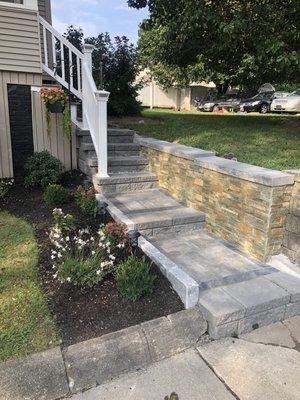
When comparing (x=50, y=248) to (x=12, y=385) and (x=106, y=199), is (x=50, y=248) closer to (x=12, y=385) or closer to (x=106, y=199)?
(x=106, y=199)

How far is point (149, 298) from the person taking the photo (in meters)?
2.81

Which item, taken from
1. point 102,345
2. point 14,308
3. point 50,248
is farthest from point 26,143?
point 102,345

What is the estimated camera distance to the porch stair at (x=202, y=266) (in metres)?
2.70

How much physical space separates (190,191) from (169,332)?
93.8 inches

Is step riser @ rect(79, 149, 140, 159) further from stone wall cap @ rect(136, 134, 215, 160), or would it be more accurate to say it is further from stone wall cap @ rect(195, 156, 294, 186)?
stone wall cap @ rect(195, 156, 294, 186)

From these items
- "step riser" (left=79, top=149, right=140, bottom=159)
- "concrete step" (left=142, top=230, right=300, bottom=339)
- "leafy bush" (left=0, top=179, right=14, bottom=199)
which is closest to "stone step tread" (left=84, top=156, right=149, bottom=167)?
"step riser" (left=79, top=149, right=140, bottom=159)

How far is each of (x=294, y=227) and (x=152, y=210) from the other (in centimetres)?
175

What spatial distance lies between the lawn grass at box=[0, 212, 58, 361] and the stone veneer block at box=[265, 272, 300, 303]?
189cm

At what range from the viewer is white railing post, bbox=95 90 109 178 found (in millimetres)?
4543

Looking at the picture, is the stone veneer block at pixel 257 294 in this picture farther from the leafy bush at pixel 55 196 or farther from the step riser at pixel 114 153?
the step riser at pixel 114 153

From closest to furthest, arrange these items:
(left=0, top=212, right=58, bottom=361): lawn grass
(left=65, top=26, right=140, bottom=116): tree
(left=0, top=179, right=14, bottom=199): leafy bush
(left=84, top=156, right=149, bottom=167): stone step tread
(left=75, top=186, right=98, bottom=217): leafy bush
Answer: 1. (left=0, top=212, right=58, bottom=361): lawn grass
2. (left=75, top=186, right=98, bottom=217): leafy bush
3. (left=0, top=179, right=14, bottom=199): leafy bush
4. (left=84, top=156, right=149, bottom=167): stone step tread
5. (left=65, top=26, right=140, bottom=116): tree

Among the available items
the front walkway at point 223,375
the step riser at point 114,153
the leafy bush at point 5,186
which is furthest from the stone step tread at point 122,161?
the front walkway at point 223,375

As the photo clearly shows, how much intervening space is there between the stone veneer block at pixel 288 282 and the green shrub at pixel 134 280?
1.11 m

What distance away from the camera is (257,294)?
2852 mm
